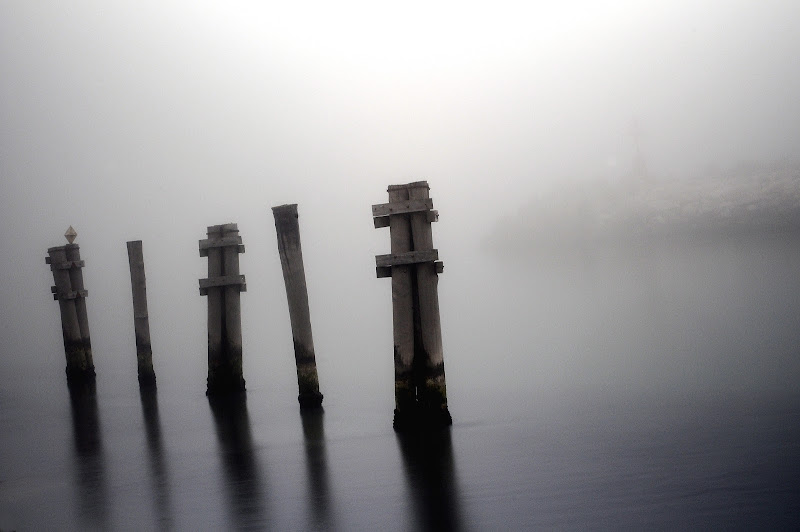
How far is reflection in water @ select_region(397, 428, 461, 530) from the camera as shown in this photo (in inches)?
288

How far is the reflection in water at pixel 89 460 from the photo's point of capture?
8.33 meters

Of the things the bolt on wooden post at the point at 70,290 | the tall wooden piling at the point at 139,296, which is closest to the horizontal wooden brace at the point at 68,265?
the bolt on wooden post at the point at 70,290

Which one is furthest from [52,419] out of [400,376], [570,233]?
[570,233]

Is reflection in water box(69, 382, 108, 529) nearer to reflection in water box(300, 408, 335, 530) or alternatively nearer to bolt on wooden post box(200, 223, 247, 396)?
reflection in water box(300, 408, 335, 530)

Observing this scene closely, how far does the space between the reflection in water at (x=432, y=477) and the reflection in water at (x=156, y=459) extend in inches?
85.2

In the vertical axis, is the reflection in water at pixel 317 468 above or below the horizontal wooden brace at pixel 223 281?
below

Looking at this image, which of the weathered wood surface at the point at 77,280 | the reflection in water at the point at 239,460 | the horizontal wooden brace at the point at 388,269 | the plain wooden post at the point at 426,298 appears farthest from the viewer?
the weathered wood surface at the point at 77,280

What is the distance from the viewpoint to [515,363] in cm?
1967

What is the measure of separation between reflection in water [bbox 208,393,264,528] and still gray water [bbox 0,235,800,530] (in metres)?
0.04

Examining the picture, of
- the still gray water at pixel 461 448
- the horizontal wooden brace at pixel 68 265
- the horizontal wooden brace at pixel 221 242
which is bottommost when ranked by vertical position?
the still gray water at pixel 461 448

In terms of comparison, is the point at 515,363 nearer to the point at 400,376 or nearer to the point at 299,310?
the point at 299,310

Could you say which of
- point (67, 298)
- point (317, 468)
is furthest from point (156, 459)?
point (67, 298)

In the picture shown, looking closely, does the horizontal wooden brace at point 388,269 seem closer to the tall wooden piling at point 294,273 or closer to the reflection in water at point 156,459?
the tall wooden piling at point 294,273

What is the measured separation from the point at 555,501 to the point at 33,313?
68.4 m
